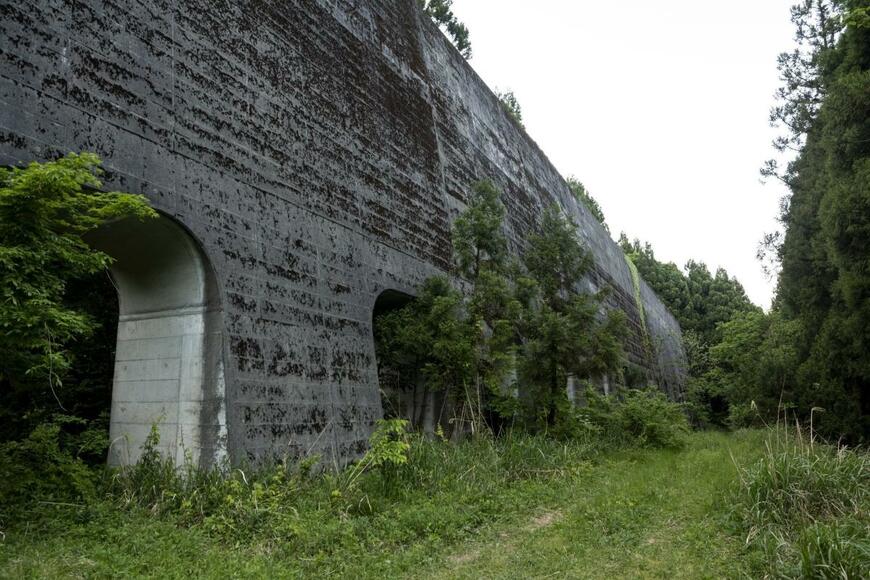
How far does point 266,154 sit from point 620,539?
17.1ft

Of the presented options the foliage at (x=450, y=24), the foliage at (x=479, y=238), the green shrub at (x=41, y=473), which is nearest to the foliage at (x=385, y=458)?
the green shrub at (x=41, y=473)

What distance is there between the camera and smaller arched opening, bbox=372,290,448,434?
8859 mm

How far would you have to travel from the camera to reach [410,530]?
488 cm

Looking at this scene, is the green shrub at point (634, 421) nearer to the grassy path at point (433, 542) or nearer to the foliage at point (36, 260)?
the grassy path at point (433, 542)

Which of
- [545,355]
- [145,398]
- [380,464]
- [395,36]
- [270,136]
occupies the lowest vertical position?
[380,464]

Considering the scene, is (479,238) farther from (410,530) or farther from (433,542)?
(433,542)

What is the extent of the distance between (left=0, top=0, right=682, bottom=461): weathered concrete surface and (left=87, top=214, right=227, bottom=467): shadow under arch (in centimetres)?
14

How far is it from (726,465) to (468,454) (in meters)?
3.48

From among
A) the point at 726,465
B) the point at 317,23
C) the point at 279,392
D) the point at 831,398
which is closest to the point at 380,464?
the point at 279,392

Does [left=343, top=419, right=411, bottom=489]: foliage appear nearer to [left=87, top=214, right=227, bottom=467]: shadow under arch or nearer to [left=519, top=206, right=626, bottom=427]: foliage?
[left=87, top=214, right=227, bottom=467]: shadow under arch

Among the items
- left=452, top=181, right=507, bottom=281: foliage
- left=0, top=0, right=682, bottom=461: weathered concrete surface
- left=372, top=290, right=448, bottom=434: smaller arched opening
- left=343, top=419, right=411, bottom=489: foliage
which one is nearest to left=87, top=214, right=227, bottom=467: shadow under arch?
left=0, top=0, right=682, bottom=461: weathered concrete surface

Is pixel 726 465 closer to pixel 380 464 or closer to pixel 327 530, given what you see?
pixel 380 464

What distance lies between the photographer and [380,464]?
19.8 ft

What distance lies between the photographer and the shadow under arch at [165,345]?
553 cm
